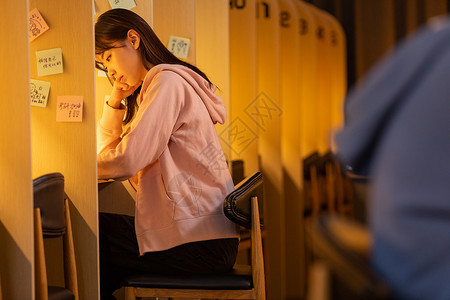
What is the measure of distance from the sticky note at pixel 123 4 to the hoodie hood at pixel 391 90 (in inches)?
68.0

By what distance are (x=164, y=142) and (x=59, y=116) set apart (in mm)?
343

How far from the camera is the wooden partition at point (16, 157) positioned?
1.71m

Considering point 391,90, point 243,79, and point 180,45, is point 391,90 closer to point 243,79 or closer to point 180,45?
point 180,45

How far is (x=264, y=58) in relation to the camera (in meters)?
3.87

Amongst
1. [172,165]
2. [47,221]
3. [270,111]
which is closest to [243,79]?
[270,111]

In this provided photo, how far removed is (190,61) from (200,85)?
31.4 inches

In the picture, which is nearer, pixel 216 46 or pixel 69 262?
pixel 69 262

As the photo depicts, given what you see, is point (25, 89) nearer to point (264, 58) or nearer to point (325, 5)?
point (264, 58)

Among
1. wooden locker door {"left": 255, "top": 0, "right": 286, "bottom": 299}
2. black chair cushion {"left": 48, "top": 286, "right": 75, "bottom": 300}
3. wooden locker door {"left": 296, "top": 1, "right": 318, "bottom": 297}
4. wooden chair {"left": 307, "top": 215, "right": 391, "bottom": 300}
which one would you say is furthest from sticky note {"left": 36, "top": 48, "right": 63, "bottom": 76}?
wooden locker door {"left": 296, "top": 1, "right": 318, "bottom": 297}

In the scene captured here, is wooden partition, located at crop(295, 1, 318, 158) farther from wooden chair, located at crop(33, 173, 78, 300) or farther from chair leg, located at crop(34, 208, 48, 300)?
chair leg, located at crop(34, 208, 48, 300)

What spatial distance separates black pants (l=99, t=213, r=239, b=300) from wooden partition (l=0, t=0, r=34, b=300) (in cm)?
37

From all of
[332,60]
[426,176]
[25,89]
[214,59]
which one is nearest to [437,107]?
[426,176]

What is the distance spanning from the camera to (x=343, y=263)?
31.0 inches

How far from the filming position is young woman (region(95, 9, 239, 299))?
6.42 feet
